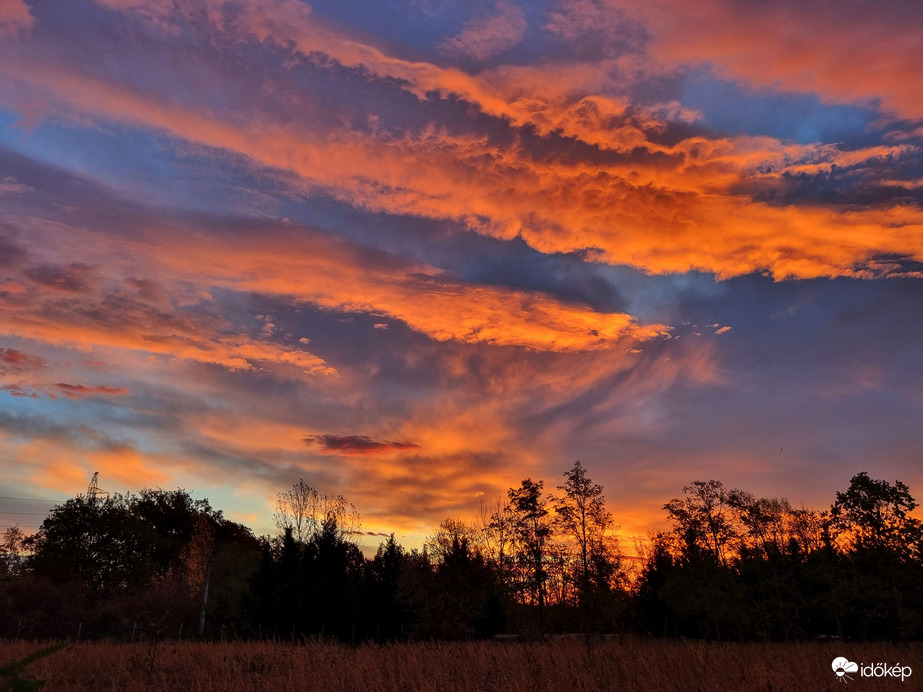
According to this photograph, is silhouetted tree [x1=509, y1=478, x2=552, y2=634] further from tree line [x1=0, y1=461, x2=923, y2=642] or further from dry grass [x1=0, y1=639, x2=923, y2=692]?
dry grass [x1=0, y1=639, x2=923, y2=692]

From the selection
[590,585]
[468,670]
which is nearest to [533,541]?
[590,585]

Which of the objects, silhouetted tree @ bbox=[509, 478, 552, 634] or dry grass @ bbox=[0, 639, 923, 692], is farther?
silhouetted tree @ bbox=[509, 478, 552, 634]

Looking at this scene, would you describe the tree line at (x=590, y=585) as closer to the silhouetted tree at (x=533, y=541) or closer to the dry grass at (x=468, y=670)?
the silhouetted tree at (x=533, y=541)

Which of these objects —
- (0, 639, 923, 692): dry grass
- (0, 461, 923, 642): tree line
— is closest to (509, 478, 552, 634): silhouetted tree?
(0, 461, 923, 642): tree line

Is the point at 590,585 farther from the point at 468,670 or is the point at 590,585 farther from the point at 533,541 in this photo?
the point at 468,670

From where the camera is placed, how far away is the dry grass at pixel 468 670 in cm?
1302

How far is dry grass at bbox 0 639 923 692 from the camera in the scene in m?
13.0

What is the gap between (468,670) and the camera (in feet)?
49.6

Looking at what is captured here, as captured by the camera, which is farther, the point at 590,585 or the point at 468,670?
the point at 590,585

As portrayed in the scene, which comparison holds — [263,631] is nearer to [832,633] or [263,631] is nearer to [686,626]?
[686,626]

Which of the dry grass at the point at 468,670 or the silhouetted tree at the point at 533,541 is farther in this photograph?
the silhouetted tree at the point at 533,541

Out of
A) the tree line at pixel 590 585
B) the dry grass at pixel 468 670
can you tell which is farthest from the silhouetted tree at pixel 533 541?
the dry grass at pixel 468 670

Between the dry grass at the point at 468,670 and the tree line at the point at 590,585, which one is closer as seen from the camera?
the dry grass at the point at 468,670

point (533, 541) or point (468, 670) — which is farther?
point (533, 541)
